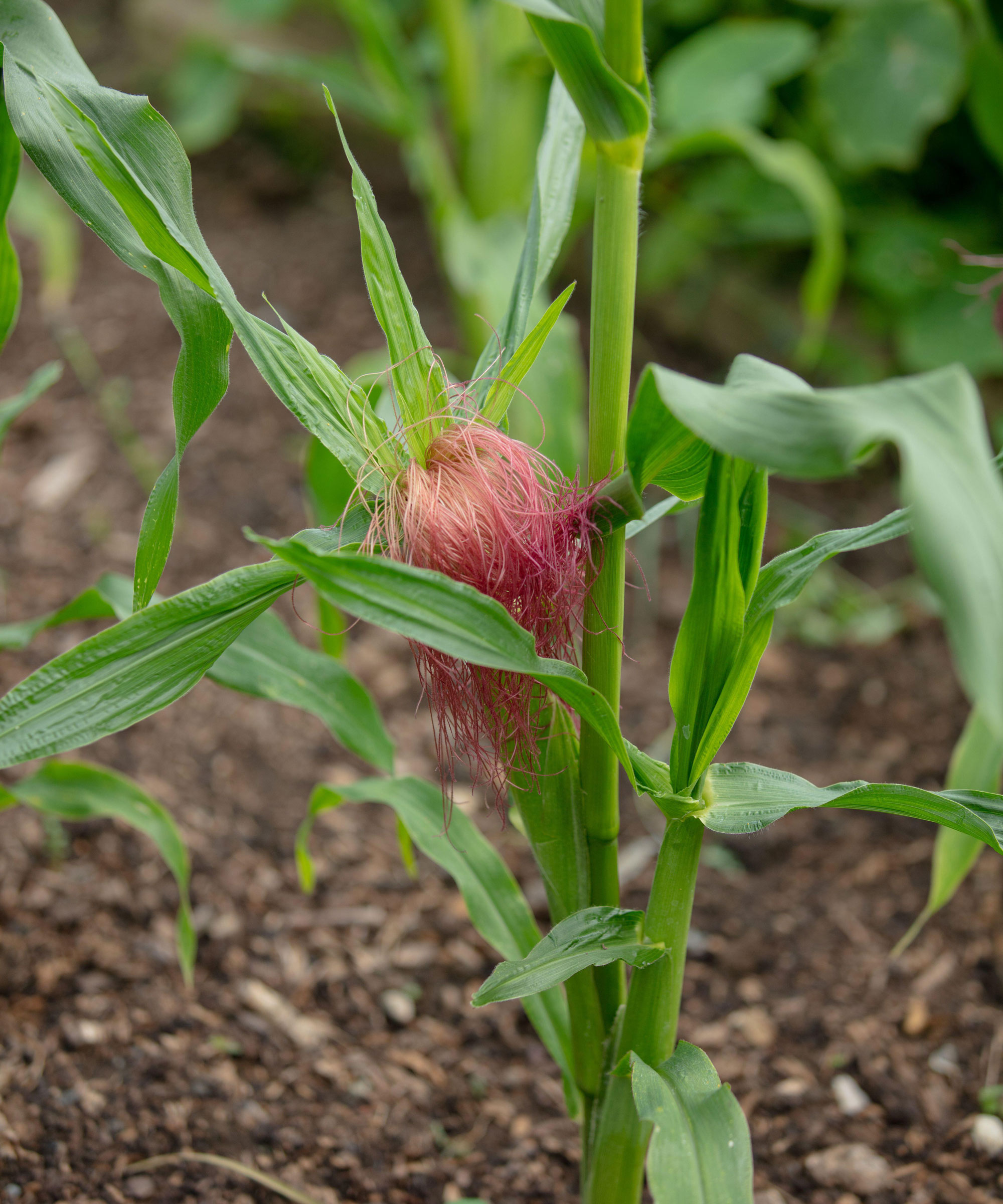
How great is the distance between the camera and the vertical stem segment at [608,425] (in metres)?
0.54

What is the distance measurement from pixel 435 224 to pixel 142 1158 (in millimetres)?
1504

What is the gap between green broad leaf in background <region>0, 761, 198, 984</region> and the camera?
815 mm

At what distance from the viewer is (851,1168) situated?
2.65 ft

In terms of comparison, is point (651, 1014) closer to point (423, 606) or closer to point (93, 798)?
point (423, 606)

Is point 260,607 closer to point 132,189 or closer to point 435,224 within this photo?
point 132,189

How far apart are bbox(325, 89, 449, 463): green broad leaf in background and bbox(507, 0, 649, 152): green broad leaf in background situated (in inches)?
4.9

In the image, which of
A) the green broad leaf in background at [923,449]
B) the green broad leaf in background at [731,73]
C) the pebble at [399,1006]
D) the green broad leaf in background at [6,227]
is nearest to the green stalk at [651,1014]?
the green broad leaf in background at [923,449]

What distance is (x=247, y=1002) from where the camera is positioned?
0.95 metres

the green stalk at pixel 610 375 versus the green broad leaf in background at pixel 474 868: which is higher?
the green stalk at pixel 610 375

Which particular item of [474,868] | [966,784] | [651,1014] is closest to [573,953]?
[651,1014]

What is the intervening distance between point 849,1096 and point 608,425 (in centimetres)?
69

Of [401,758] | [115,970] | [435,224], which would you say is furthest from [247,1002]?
[435,224]

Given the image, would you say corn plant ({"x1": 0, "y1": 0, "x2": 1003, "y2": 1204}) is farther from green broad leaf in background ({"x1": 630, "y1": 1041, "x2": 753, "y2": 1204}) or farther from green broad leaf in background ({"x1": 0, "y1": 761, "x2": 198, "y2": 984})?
green broad leaf in background ({"x1": 0, "y1": 761, "x2": 198, "y2": 984})

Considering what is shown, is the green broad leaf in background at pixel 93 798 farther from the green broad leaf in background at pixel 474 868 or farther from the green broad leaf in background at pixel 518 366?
the green broad leaf in background at pixel 518 366
